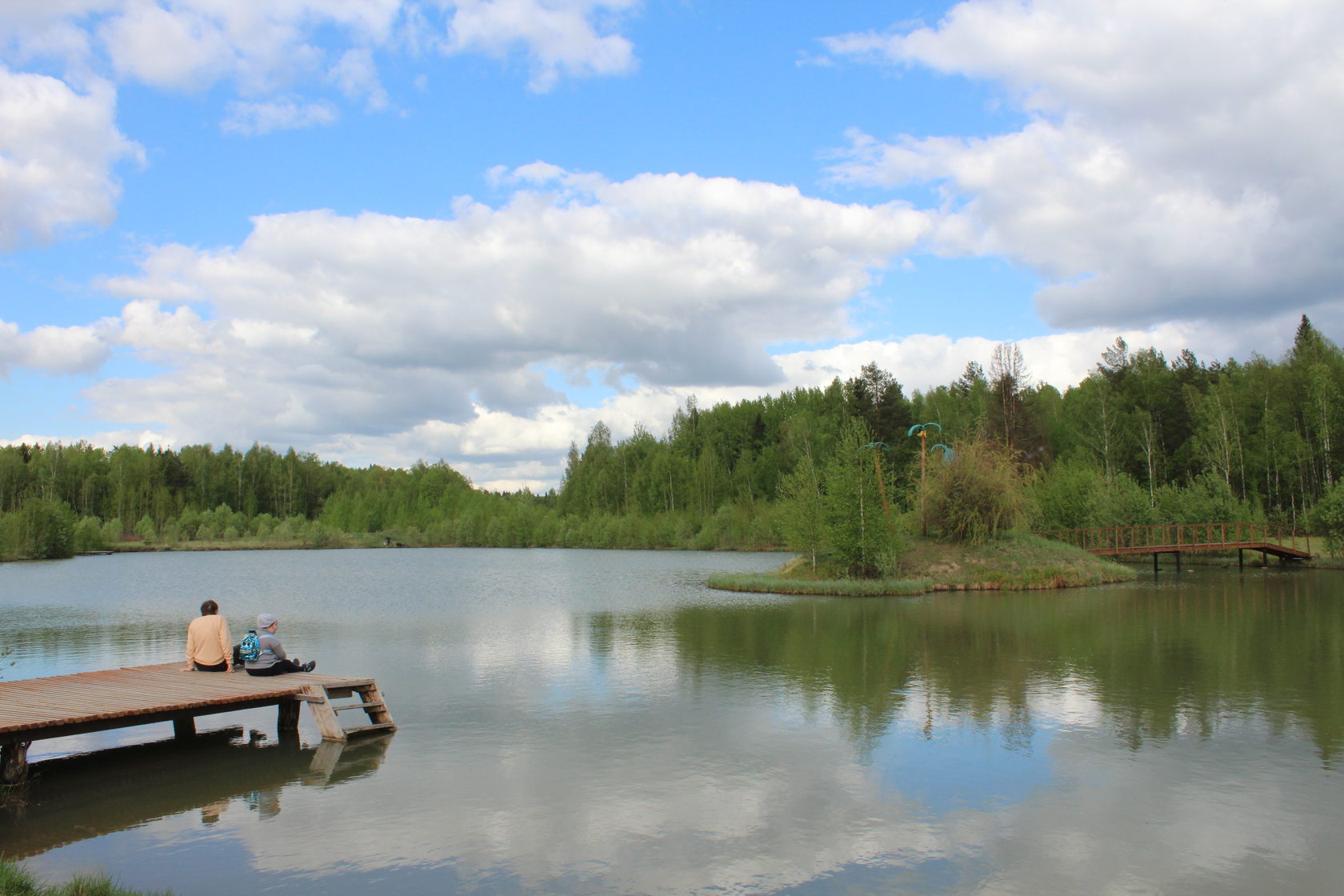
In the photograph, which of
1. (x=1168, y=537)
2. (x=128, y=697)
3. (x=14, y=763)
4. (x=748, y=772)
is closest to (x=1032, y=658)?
(x=748, y=772)

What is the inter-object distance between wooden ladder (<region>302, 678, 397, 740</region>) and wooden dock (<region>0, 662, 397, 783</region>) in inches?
0.5

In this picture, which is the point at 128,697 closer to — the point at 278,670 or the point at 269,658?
the point at 269,658

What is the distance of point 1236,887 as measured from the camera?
7836 mm

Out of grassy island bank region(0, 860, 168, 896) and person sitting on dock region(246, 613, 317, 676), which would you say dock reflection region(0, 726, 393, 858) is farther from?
grassy island bank region(0, 860, 168, 896)

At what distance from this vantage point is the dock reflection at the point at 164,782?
9.93m

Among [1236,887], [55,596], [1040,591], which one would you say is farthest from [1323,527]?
[55,596]

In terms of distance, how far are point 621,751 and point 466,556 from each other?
254 ft

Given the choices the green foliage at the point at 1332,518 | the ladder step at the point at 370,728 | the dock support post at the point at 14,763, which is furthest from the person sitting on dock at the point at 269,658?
the green foliage at the point at 1332,518

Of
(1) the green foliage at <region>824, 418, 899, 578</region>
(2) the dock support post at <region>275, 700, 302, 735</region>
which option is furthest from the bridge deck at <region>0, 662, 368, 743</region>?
(1) the green foliage at <region>824, 418, 899, 578</region>

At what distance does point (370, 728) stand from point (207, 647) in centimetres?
355

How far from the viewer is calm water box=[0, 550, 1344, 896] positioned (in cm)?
841

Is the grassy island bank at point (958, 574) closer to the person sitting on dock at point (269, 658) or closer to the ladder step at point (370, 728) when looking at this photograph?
the ladder step at point (370, 728)

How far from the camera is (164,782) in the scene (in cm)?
1167

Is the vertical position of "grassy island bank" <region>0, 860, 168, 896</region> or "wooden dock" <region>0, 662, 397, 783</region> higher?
"wooden dock" <region>0, 662, 397, 783</region>
